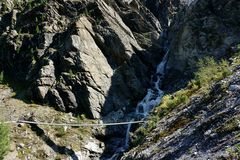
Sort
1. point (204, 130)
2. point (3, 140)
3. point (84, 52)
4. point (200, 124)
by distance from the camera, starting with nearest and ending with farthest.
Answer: point (204, 130), point (200, 124), point (3, 140), point (84, 52)

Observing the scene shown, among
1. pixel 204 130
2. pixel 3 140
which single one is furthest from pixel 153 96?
pixel 204 130

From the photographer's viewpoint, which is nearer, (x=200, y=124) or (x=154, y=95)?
(x=200, y=124)

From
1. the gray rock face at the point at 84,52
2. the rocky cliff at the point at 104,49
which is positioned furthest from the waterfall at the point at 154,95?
the gray rock face at the point at 84,52

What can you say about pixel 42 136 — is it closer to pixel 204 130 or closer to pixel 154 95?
pixel 154 95

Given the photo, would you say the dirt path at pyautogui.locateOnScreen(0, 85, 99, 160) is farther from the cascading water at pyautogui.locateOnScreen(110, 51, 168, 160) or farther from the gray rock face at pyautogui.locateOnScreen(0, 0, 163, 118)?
the cascading water at pyautogui.locateOnScreen(110, 51, 168, 160)

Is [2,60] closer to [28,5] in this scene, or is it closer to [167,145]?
[28,5]

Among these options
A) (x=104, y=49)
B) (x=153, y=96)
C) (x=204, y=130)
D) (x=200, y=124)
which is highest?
(x=104, y=49)

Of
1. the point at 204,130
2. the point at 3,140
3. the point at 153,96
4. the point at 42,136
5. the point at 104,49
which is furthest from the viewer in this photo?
the point at 104,49

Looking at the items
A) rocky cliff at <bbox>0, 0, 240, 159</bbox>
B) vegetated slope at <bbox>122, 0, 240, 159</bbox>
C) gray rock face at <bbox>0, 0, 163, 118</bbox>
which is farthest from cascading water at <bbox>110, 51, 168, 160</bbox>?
vegetated slope at <bbox>122, 0, 240, 159</bbox>

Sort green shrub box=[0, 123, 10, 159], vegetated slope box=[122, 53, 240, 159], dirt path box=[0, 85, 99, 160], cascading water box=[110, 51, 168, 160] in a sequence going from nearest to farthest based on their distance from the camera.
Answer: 1. vegetated slope box=[122, 53, 240, 159]
2. green shrub box=[0, 123, 10, 159]
3. dirt path box=[0, 85, 99, 160]
4. cascading water box=[110, 51, 168, 160]


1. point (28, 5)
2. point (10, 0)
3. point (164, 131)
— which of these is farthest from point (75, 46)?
point (164, 131)

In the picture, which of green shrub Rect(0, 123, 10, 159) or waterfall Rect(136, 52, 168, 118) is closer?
green shrub Rect(0, 123, 10, 159)

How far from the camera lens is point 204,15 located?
5278cm

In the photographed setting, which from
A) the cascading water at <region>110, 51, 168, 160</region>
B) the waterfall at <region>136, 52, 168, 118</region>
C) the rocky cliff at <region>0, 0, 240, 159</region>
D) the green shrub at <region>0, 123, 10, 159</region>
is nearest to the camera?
the green shrub at <region>0, 123, 10, 159</region>
